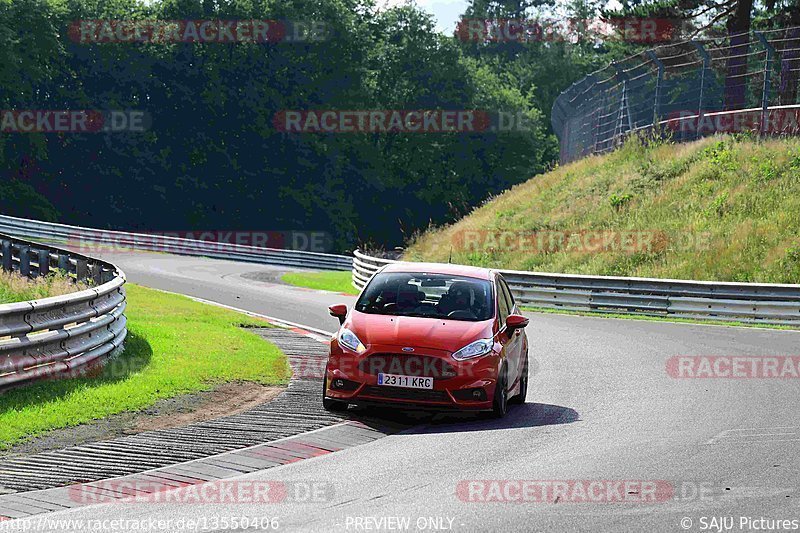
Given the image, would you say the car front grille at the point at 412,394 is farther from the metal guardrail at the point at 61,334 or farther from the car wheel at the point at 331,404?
the metal guardrail at the point at 61,334

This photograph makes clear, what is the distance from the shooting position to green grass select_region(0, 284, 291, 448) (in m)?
10.2

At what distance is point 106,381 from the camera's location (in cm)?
1202

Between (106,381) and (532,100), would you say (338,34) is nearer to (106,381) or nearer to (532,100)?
(532,100)

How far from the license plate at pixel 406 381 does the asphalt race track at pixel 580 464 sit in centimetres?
38

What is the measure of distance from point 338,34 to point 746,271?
5446 centimetres

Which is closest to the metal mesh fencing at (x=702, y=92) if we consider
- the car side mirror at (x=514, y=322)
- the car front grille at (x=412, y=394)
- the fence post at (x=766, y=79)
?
the fence post at (x=766, y=79)

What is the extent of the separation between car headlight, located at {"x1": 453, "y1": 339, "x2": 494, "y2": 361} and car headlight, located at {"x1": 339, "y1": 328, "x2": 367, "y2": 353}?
0.90 metres

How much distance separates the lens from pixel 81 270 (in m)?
19.8

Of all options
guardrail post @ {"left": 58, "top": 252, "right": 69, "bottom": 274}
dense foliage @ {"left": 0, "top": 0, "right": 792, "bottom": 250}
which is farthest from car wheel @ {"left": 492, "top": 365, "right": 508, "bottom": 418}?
dense foliage @ {"left": 0, "top": 0, "right": 792, "bottom": 250}

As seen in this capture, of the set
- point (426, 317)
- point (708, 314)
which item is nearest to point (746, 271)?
point (708, 314)

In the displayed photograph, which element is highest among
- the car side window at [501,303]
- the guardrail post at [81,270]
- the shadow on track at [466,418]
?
the car side window at [501,303]

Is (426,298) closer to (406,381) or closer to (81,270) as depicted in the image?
(406,381)

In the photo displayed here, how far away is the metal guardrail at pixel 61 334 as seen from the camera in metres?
10.9

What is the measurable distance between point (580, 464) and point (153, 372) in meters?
5.54
